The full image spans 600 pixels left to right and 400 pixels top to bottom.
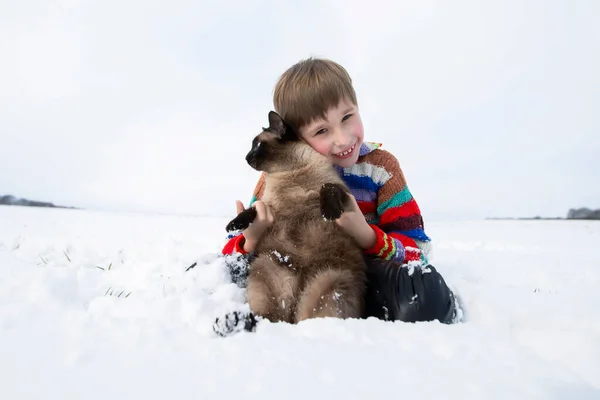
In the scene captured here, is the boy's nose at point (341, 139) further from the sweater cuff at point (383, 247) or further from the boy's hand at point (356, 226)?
the sweater cuff at point (383, 247)

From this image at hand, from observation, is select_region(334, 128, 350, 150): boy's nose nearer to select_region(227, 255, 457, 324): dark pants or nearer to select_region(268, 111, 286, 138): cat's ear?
select_region(268, 111, 286, 138): cat's ear

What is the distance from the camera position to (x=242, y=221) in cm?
247

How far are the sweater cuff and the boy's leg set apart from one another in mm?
106

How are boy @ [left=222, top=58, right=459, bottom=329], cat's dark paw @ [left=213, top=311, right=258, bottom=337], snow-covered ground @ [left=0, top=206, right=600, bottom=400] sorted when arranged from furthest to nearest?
1. boy @ [left=222, top=58, right=459, bottom=329]
2. cat's dark paw @ [left=213, top=311, right=258, bottom=337]
3. snow-covered ground @ [left=0, top=206, right=600, bottom=400]

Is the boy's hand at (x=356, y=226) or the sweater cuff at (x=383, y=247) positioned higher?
the boy's hand at (x=356, y=226)

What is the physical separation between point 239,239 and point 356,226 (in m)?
1.08

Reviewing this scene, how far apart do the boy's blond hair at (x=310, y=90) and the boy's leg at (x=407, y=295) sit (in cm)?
132

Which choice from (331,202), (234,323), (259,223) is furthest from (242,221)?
(234,323)

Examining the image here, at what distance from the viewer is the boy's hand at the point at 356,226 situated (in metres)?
2.47

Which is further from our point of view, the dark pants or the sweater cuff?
the sweater cuff

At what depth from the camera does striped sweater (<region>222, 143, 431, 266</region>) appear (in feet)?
9.96

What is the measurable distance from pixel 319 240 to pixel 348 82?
4.79 feet

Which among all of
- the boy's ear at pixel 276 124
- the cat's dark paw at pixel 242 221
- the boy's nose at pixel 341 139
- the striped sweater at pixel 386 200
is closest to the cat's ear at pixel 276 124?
the boy's ear at pixel 276 124

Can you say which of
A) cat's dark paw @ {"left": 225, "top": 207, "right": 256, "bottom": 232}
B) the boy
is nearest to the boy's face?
the boy
